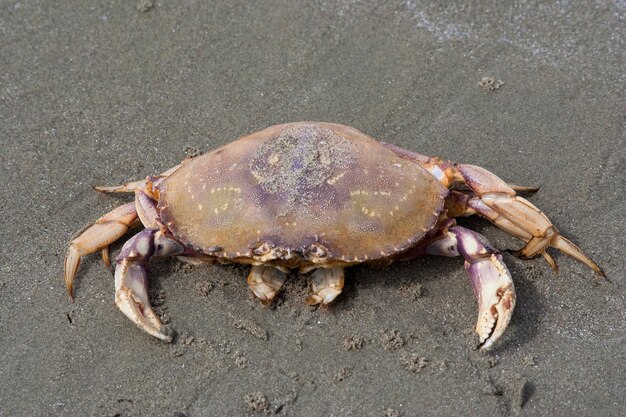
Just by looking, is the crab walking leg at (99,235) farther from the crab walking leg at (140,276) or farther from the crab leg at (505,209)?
the crab leg at (505,209)

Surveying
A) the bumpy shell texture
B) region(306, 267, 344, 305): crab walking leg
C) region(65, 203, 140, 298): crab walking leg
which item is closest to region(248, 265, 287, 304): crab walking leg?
→ region(306, 267, 344, 305): crab walking leg

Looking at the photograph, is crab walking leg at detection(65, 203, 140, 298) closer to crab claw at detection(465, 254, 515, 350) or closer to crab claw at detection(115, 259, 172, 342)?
crab claw at detection(115, 259, 172, 342)

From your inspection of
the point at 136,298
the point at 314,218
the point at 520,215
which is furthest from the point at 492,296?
the point at 136,298

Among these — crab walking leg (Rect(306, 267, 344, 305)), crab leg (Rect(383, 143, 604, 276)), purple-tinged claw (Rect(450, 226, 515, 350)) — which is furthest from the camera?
crab leg (Rect(383, 143, 604, 276))

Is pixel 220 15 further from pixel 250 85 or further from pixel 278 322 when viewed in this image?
pixel 278 322

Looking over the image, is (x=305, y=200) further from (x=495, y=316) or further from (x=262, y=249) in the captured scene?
(x=495, y=316)

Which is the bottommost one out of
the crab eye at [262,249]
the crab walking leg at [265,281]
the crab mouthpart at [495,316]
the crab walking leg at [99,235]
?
the crab mouthpart at [495,316]

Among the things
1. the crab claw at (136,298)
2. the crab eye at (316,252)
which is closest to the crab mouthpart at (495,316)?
the crab eye at (316,252)
